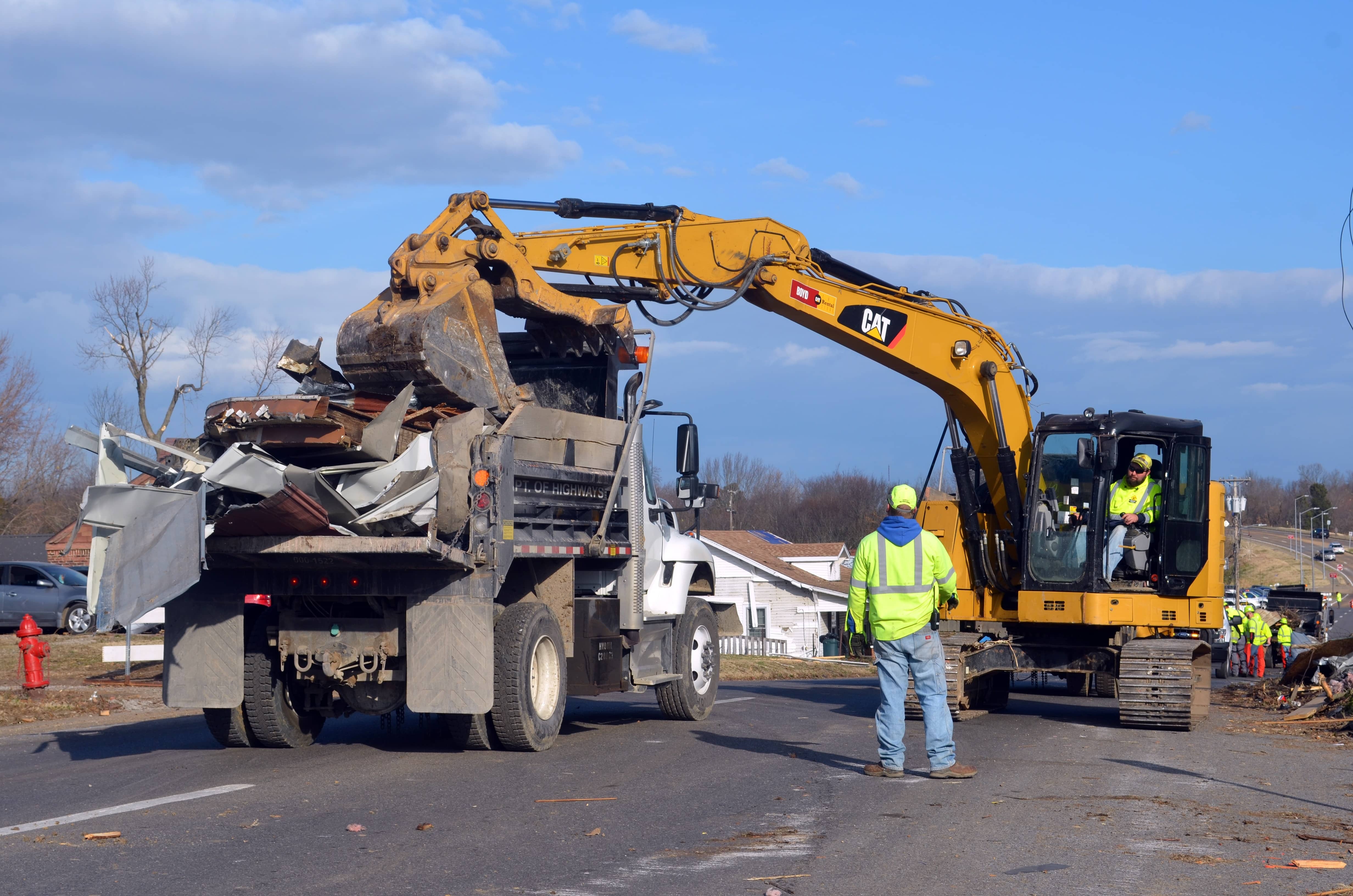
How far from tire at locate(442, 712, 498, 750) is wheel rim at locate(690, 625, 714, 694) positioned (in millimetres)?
3184

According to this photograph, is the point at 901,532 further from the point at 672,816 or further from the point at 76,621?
the point at 76,621

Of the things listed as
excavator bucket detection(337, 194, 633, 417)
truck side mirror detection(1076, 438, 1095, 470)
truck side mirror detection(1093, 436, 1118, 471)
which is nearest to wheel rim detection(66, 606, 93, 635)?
excavator bucket detection(337, 194, 633, 417)

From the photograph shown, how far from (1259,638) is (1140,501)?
16.2 m

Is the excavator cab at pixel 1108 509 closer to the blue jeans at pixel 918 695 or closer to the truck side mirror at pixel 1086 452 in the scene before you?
the truck side mirror at pixel 1086 452

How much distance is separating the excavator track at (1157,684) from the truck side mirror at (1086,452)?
1736 mm

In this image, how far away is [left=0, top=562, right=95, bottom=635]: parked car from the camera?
2895 centimetres

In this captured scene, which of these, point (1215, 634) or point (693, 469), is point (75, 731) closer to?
point (693, 469)

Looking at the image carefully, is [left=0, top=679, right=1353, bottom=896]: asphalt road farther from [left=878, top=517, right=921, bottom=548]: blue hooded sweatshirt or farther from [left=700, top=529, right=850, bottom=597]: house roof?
[left=700, top=529, right=850, bottom=597]: house roof

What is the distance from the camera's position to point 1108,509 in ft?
43.4

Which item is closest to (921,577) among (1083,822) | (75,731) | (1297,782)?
(1083,822)

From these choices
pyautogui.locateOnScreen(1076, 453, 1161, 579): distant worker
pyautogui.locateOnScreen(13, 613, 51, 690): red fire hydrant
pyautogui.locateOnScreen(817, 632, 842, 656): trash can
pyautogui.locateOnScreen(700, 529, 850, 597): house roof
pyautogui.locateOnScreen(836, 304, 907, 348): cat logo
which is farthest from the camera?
pyautogui.locateOnScreen(817, 632, 842, 656): trash can

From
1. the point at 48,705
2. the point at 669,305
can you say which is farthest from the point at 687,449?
the point at 48,705

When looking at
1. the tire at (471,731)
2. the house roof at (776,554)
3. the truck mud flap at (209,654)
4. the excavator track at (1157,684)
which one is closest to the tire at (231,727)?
the truck mud flap at (209,654)

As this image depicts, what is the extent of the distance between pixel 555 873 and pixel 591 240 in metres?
7.81
